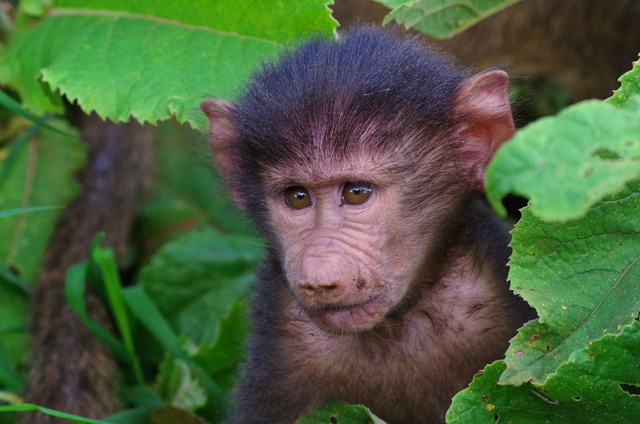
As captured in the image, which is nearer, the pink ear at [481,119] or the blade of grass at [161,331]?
the pink ear at [481,119]

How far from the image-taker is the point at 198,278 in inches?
194

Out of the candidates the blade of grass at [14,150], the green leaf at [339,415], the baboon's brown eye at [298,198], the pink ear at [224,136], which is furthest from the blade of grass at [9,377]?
the baboon's brown eye at [298,198]

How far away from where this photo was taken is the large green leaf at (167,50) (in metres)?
3.51

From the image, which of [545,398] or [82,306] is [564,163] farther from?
[82,306]

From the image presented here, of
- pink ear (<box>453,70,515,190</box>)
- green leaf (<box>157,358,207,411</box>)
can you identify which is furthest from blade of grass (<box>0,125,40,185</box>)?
pink ear (<box>453,70,515,190</box>)

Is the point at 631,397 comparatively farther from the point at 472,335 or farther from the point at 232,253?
the point at 232,253

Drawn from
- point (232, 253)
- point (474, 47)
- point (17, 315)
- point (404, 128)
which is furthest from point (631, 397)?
point (474, 47)

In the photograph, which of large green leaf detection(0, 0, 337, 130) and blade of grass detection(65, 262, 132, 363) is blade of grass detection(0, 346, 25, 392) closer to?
blade of grass detection(65, 262, 132, 363)

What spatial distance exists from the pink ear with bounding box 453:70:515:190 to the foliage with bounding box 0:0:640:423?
373mm

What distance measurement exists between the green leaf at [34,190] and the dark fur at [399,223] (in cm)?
203

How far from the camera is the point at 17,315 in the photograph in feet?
15.9

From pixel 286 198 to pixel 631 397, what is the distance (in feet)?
3.67

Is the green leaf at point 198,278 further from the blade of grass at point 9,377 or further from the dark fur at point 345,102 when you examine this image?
the dark fur at point 345,102

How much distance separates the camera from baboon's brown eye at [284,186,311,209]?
2.89m
